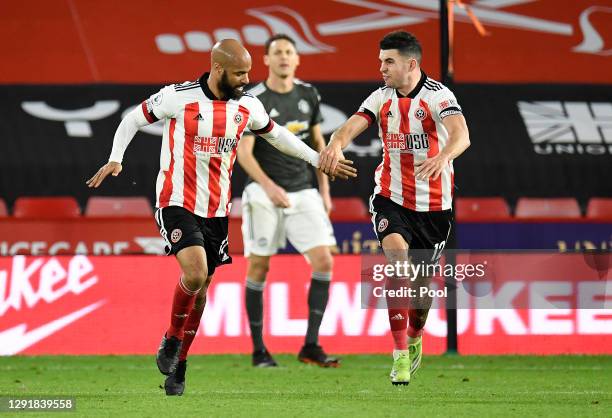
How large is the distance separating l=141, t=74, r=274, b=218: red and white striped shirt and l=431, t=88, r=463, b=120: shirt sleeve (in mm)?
1158

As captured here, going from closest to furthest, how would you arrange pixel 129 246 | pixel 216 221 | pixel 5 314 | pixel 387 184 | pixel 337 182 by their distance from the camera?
1. pixel 216 221
2. pixel 387 184
3. pixel 5 314
4. pixel 129 246
5. pixel 337 182

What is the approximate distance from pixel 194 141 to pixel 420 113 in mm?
1384

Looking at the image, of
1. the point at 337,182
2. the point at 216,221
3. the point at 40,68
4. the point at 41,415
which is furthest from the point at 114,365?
the point at 40,68

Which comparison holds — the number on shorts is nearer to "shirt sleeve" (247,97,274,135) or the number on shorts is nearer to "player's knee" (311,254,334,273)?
"shirt sleeve" (247,97,274,135)

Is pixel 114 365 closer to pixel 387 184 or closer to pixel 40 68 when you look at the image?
pixel 387 184

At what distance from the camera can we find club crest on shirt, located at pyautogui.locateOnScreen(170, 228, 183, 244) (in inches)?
262

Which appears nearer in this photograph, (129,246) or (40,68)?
(129,246)

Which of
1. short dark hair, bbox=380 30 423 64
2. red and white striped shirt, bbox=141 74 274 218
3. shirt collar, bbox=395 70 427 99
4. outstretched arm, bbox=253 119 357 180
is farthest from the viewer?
shirt collar, bbox=395 70 427 99

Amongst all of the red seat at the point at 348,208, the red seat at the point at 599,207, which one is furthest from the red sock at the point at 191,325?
the red seat at the point at 599,207

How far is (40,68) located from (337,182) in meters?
4.16

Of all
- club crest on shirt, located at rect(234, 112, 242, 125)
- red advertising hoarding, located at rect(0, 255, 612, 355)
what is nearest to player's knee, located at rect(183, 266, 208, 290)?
club crest on shirt, located at rect(234, 112, 242, 125)

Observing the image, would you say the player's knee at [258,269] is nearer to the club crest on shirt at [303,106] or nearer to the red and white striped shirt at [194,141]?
the club crest on shirt at [303,106]

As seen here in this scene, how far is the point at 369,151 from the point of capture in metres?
15.3

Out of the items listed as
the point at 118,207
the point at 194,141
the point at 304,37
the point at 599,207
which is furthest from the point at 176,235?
the point at 304,37
